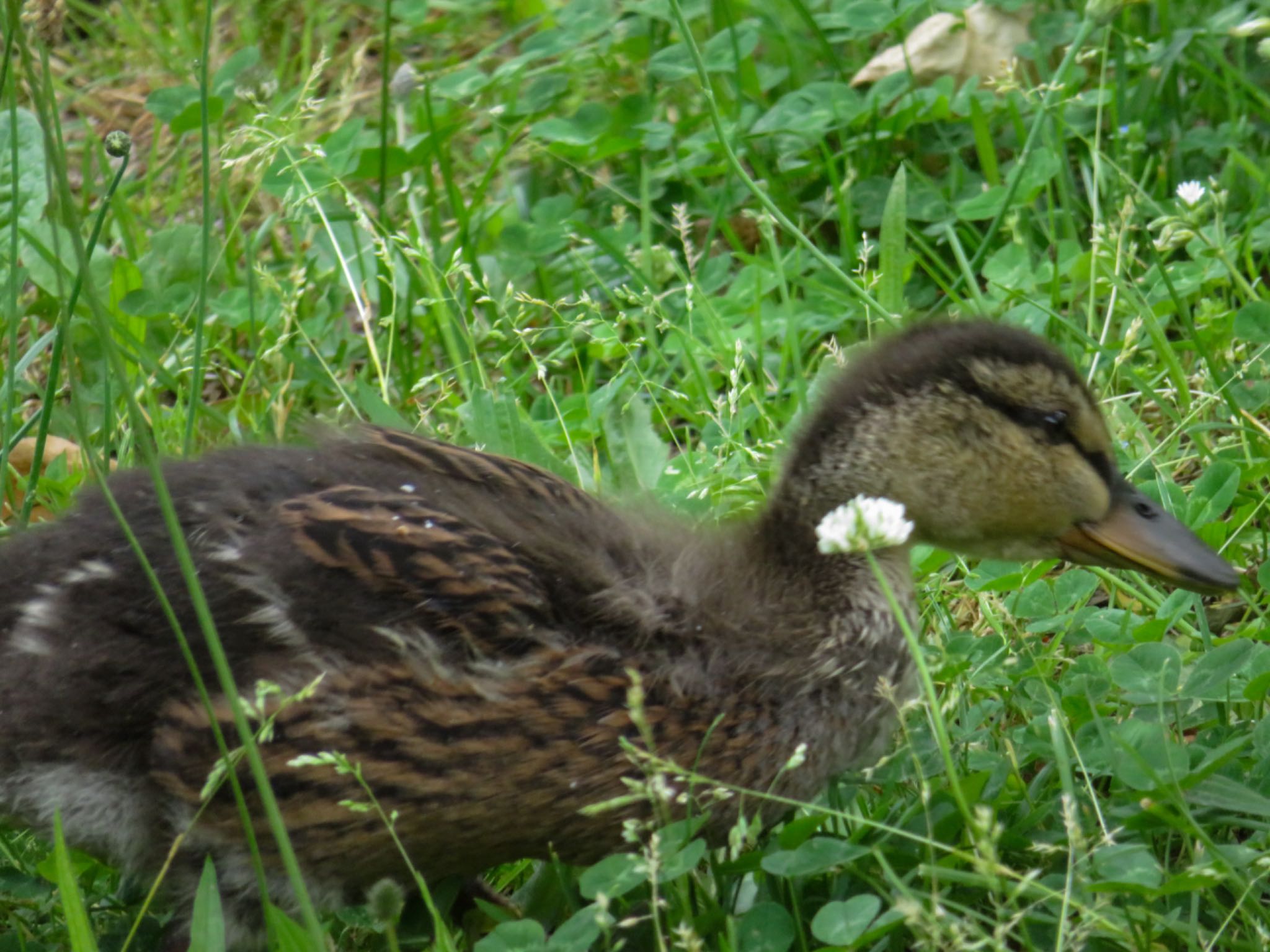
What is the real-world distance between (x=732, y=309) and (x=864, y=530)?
221cm

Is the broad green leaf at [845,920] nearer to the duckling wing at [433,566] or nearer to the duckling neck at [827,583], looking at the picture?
the duckling neck at [827,583]

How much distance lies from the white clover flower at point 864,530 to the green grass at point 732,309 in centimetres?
36

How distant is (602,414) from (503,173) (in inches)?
54.5

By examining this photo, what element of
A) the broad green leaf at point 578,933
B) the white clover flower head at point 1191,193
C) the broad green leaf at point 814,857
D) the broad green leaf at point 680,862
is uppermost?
the white clover flower head at point 1191,193

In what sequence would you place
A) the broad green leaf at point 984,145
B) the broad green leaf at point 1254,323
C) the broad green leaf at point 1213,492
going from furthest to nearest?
the broad green leaf at point 984,145, the broad green leaf at point 1254,323, the broad green leaf at point 1213,492

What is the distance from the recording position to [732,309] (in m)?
4.47

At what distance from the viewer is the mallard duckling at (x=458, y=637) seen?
256cm

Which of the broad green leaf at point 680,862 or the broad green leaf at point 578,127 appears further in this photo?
the broad green leaf at point 578,127

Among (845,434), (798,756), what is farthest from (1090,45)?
(798,756)

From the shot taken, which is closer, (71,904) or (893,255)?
(71,904)

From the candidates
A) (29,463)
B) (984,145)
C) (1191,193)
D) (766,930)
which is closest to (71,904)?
(766,930)

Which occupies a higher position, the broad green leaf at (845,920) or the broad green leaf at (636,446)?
the broad green leaf at (636,446)

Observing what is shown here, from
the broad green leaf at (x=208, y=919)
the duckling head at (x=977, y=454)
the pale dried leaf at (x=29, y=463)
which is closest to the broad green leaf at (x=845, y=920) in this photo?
the duckling head at (x=977, y=454)

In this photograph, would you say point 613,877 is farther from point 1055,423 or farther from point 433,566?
point 1055,423
